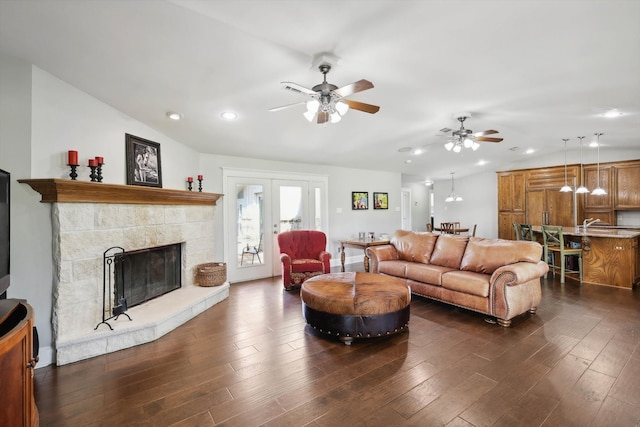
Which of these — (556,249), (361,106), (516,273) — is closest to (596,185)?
(556,249)

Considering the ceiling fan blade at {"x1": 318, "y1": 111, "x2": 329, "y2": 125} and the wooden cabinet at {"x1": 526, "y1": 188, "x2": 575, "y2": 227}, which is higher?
the ceiling fan blade at {"x1": 318, "y1": 111, "x2": 329, "y2": 125}

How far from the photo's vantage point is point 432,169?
8.23 metres

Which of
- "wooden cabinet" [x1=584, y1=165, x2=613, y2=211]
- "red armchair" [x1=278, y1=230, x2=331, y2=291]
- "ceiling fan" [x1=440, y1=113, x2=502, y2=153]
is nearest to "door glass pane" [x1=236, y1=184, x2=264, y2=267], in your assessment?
"red armchair" [x1=278, y1=230, x2=331, y2=291]

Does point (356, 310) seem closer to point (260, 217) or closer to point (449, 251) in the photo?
point (449, 251)

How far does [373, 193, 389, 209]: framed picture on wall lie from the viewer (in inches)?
297

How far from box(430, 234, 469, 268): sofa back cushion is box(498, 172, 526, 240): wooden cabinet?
15.3ft

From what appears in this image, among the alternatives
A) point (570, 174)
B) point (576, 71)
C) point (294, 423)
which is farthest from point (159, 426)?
point (570, 174)

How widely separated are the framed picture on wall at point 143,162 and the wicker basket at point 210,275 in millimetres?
1314

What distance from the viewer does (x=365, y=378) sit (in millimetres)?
2232

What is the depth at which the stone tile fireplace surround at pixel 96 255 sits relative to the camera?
252 centimetres

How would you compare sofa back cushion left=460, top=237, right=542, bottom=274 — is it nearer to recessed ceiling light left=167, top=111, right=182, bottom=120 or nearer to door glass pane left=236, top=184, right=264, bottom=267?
door glass pane left=236, top=184, right=264, bottom=267

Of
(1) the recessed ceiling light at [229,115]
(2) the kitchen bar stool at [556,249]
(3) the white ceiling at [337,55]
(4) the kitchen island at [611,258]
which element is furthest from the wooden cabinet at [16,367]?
(4) the kitchen island at [611,258]

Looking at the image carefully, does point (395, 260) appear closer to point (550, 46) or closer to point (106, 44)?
point (550, 46)

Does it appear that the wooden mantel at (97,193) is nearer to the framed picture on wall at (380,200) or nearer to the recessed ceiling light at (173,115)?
the recessed ceiling light at (173,115)
